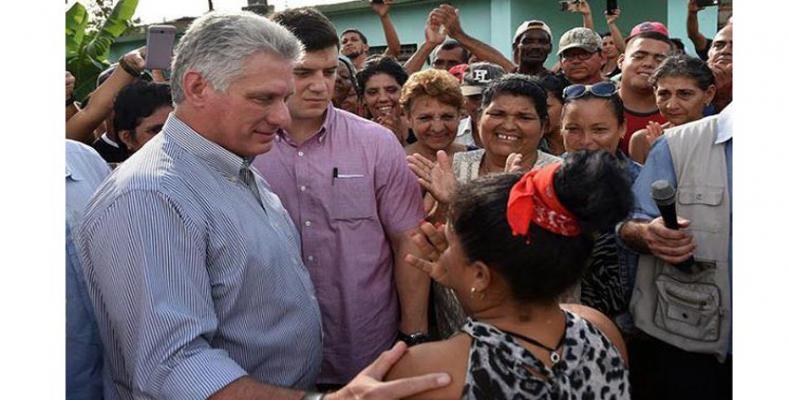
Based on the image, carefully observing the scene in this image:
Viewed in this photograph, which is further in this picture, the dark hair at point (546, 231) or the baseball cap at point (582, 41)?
the baseball cap at point (582, 41)

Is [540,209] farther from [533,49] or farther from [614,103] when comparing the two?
[533,49]

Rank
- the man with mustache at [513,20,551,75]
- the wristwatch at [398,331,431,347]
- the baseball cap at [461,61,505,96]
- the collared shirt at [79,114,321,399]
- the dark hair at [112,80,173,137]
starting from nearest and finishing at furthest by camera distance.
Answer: the collared shirt at [79,114,321,399] < the wristwatch at [398,331,431,347] < the dark hair at [112,80,173,137] < the baseball cap at [461,61,505,96] < the man with mustache at [513,20,551,75]

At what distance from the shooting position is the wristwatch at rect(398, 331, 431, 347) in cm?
316

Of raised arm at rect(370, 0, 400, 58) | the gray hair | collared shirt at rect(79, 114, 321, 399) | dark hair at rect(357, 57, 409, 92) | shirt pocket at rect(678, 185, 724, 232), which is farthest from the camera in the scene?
raised arm at rect(370, 0, 400, 58)

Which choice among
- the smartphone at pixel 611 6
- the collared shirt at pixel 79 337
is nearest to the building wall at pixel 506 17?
the smartphone at pixel 611 6

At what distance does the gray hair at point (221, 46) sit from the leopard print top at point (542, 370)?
36.1 inches

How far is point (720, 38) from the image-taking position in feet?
15.8

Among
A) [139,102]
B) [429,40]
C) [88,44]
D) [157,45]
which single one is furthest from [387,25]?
[88,44]

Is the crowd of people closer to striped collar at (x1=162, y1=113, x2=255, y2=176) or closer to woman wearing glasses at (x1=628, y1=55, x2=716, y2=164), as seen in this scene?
striped collar at (x1=162, y1=113, x2=255, y2=176)

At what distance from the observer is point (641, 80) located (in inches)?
189

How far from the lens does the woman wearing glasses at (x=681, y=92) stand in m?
4.19

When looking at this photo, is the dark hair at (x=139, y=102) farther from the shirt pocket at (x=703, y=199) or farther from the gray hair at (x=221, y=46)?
the shirt pocket at (x=703, y=199)

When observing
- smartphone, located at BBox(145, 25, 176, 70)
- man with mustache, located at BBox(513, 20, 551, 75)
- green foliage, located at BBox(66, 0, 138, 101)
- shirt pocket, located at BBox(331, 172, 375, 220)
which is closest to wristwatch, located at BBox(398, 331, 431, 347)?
shirt pocket, located at BBox(331, 172, 375, 220)

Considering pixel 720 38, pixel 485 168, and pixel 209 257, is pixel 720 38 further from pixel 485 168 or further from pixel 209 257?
pixel 209 257
